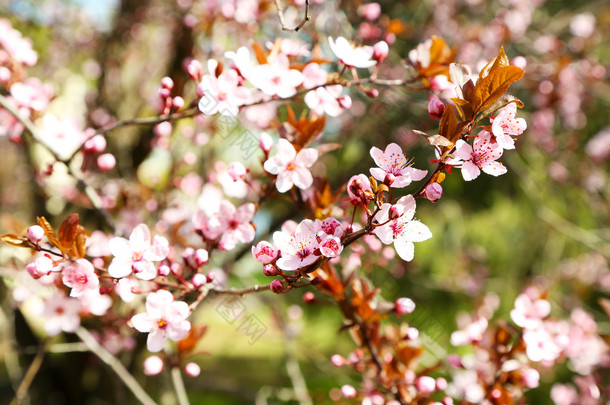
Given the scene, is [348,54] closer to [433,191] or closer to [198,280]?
[433,191]

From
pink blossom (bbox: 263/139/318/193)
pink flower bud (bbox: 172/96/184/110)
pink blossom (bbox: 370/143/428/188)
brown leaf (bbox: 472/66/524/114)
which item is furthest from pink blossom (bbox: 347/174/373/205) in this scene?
pink flower bud (bbox: 172/96/184/110)

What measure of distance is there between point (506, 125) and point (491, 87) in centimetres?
9

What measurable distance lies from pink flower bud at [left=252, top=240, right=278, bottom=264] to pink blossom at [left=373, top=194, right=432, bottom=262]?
0.23 metres

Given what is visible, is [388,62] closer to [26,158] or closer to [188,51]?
[188,51]

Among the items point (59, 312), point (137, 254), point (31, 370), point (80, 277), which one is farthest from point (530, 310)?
point (31, 370)

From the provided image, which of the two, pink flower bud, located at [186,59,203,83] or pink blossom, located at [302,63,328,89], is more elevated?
pink flower bud, located at [186,59,203,83]

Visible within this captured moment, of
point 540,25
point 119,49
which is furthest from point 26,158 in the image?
point 540,25

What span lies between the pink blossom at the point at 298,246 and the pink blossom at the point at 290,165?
16 cm

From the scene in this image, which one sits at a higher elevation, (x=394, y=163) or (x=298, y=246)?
(x=394, y=163)

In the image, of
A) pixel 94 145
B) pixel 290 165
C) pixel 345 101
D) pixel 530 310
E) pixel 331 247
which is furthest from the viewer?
pixel 530 310

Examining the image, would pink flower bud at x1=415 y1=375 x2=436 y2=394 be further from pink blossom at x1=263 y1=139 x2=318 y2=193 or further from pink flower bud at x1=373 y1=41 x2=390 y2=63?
pink flower bud at x1=373 y1=41 x2=390 y2=63

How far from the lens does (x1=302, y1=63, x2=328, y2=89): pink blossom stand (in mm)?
1214

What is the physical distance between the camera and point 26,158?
275 centimetres

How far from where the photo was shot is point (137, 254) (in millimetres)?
1017
